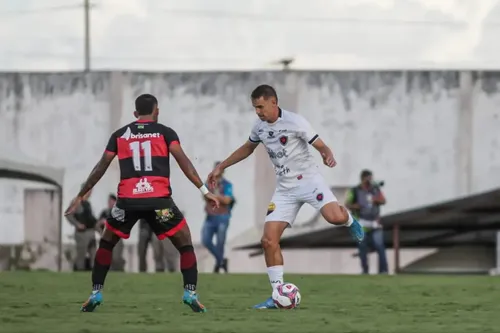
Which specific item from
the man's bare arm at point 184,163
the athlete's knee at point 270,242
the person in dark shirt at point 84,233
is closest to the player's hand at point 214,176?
the athlete's knee at point 270,242

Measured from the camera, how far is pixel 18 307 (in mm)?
12867

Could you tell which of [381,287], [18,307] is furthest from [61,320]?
[381,287]

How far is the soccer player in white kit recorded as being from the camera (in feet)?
41.2

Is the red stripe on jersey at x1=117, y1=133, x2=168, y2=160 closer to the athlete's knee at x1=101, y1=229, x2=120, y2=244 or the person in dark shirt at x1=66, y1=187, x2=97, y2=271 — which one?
the athlete's knee at x1=101, y1=229, x2=120, y2=244

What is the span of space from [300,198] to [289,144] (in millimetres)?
550

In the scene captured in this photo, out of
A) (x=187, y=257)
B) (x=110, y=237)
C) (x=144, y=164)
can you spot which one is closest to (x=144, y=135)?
(x=144, y=164)

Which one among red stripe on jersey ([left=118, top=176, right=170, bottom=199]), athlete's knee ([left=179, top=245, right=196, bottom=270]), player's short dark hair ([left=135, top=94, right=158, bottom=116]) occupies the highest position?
player's short dark hair ([left=135, top=94, right=158, bottom=116])

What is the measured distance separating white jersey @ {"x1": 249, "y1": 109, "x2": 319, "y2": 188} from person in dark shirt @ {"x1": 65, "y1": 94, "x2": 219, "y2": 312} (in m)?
1.15

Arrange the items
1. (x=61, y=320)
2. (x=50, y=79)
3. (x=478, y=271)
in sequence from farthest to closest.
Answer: (x=50, y=79), (x=478, y=271), (x=61, y=320)

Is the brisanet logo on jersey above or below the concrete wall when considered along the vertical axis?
below

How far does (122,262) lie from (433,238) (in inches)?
285

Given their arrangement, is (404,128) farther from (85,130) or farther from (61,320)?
(61,320)

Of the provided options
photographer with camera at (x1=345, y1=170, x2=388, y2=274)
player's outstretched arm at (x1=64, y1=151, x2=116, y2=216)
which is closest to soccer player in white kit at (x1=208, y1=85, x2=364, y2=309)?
player's outstretched arm at (x1=64, y1=151, x2=116, y2=216)

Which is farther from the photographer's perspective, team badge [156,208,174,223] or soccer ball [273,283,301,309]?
soccer ball [273,283,301,309]
